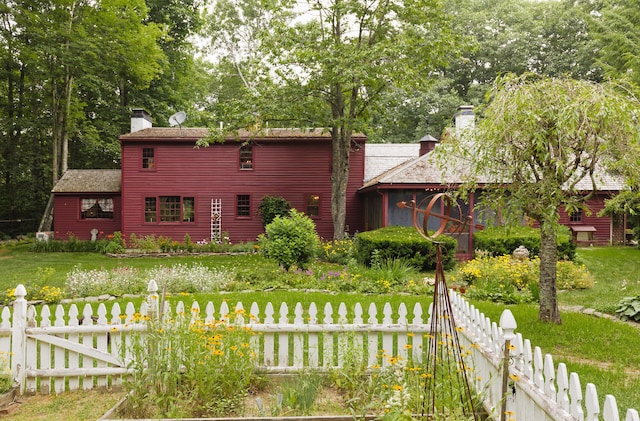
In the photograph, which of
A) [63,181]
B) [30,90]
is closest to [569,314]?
[63,181]

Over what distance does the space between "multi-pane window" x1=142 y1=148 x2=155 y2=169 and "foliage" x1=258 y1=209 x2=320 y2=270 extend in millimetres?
11305

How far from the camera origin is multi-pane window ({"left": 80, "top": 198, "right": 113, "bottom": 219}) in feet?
75.5

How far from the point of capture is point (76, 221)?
22.7m

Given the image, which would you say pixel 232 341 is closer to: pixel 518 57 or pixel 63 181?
pixel 63 181

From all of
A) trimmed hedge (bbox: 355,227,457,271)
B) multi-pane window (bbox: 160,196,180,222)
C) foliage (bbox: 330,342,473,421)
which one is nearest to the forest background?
multi-pane window (bbox: 160,196,180,222)

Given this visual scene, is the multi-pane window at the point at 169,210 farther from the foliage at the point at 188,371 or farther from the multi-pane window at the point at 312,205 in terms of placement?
the foliage at the point at 188,371

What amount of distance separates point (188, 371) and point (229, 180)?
17.6 metres

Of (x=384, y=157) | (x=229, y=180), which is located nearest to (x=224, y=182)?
(x=229, y=180)

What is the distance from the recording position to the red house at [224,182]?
21328 mm

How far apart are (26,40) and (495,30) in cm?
3021

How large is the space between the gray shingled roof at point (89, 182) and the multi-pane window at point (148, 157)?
7.11 feet

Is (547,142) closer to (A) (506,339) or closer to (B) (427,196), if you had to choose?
(A) (506,339)

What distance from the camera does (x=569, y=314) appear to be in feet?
25.6

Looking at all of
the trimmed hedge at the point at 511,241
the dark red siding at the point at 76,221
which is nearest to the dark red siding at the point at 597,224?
the trimmed hedge at the point at 511,241
